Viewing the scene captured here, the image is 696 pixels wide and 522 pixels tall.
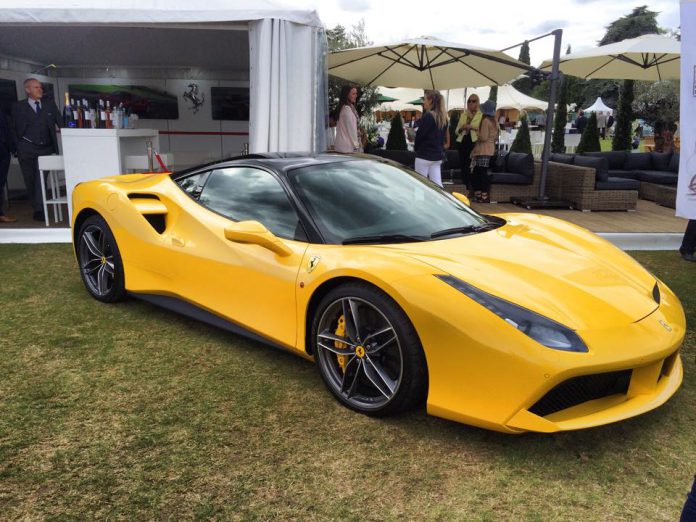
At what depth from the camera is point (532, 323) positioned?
93.7 inches

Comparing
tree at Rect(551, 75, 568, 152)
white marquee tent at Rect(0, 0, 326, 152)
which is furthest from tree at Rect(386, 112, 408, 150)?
white marquee tent at Rect(0, 0, 326, 152)

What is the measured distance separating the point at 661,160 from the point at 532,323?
37.1 ft

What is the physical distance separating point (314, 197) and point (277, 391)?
1.08 m

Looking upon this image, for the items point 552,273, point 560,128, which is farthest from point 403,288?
point 560,128

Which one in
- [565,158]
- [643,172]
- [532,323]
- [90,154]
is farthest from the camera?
[643,172]

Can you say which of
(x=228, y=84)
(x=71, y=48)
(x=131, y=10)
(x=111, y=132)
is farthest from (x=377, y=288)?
(x=228, y=84)

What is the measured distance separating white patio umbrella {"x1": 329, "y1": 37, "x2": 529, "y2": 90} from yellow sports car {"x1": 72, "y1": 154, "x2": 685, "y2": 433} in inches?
253

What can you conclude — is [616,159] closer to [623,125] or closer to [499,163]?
[499,163]

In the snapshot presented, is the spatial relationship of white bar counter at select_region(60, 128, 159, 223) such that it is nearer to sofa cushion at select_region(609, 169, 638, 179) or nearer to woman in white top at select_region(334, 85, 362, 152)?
woman in white top at select_region(334, 85, 362, 152)

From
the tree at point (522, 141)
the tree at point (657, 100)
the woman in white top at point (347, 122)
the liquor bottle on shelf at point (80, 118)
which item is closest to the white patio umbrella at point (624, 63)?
the tree at point (522, 141)

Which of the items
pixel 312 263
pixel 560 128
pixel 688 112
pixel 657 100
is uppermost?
pixel 657 100

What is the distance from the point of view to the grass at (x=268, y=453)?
2184 millimetres

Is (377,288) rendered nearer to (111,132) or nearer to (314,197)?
(314,197)

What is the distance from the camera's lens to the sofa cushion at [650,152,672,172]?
11.9 meters
